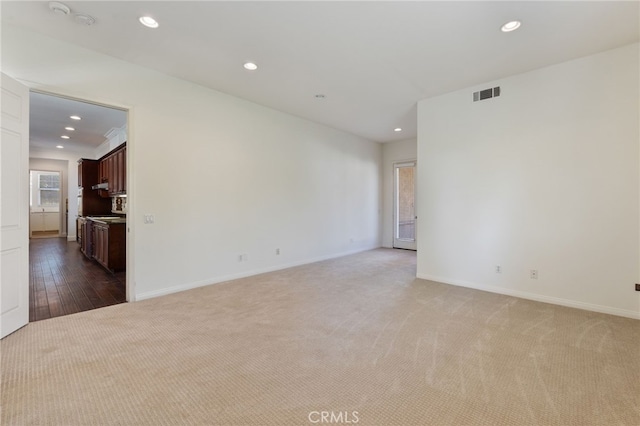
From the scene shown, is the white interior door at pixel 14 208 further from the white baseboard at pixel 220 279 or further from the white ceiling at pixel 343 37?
the white baseboard at pixel 220 279

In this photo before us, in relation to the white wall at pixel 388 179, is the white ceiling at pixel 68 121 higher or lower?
higher

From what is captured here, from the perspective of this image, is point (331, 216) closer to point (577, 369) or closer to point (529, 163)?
point (529, 163)

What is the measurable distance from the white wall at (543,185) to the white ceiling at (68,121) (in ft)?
17.4

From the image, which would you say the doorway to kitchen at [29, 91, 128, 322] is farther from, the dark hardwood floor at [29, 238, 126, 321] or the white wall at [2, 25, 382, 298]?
the white wall at [2, 25, 382, 298]

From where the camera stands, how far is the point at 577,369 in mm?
2158

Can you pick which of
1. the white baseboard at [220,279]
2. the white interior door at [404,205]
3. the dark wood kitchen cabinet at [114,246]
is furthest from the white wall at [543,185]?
the dark wood kitchen cabinet at [114,246]

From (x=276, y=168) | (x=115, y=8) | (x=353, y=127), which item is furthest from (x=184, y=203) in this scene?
(x=353, y=127)

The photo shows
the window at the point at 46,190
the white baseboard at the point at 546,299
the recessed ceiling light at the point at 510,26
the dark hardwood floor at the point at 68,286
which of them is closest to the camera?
the recessed ceiling light at the point at 510,26

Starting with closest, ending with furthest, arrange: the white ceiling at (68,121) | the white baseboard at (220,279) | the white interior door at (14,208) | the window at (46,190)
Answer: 1. the white interior door at (14,208)
2. the white baseboard at (220,279)
3. the white ceiling at (68,121)
4. the window at (46,190)

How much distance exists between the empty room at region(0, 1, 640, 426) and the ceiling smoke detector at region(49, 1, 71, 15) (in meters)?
0.02

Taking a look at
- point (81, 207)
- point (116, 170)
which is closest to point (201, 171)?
point (116, 170)

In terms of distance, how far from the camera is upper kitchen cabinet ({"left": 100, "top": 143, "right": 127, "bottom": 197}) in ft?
18.8

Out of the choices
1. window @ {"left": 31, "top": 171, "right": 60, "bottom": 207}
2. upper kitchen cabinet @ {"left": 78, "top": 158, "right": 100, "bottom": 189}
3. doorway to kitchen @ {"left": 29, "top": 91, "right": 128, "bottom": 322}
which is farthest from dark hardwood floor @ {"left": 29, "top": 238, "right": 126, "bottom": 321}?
window @ {"left": 31, "top": 171, "right": 60, "bottom": 207}

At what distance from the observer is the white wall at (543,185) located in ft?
10.5
